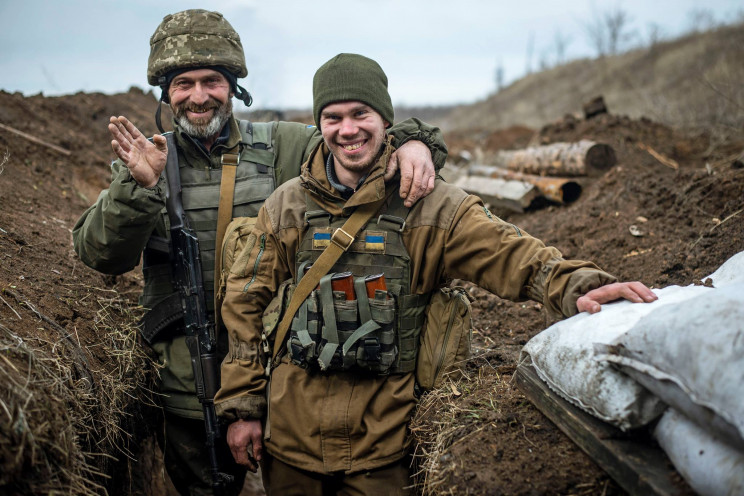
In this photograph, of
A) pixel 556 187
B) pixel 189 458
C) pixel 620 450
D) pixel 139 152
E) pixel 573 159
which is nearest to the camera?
pixel 620 450

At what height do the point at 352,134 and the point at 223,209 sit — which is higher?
the point at 352,134

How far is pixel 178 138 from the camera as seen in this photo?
3678 millimetres

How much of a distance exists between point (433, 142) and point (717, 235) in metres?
2.39

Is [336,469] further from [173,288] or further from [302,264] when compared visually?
[173,288]

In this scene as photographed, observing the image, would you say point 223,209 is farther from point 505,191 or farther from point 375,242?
point 505,191

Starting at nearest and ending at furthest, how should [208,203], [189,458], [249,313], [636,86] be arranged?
[249,313] → [208,203] → [189,458] → [636,86]

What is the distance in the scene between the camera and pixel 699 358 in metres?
1.71

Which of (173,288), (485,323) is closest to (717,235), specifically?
(485,323)

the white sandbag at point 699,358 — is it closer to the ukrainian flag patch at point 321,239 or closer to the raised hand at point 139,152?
the ukrainian flag patch at point 321,239

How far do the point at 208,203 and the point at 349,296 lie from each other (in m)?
1.36

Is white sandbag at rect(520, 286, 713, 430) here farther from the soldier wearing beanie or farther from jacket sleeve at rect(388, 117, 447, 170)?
jacket sleeve at rect(388, 117, 447, 170)

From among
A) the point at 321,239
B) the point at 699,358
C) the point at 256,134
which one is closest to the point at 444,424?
the point at 321,239

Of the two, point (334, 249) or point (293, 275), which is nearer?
point (334, 249)

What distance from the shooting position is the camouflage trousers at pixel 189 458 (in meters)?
3.72
